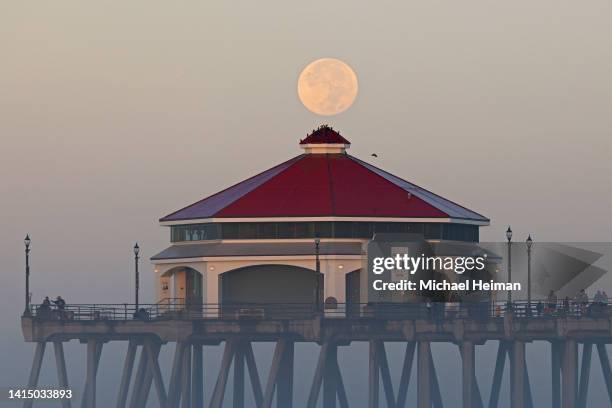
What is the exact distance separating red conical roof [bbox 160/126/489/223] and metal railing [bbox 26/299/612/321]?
15.0 ft

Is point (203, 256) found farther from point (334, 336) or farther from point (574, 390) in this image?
point (574, 390)

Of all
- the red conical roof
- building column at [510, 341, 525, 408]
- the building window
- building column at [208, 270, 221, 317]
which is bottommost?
building column at [510, 341, 525, 408]

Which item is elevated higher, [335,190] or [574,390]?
[335,190]

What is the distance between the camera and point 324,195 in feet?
522

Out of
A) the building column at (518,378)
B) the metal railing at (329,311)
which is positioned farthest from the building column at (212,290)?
the building column at (518,378)

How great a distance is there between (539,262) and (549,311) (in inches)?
193

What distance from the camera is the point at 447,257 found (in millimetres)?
157375

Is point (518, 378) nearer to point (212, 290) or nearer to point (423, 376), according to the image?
point (423, 376)

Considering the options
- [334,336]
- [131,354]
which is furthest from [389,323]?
[131,354]

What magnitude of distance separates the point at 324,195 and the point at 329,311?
6876 mm

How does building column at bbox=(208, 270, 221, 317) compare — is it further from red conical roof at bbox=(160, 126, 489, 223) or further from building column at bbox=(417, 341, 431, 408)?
building column at bbox=(417, 341, 431, 408)

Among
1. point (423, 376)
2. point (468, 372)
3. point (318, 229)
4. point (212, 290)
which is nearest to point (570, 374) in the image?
point (468, 372)

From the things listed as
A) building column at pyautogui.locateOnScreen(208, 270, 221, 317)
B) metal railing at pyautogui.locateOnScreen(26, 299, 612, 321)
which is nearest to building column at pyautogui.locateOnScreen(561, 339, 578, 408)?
metal railing at pyautogui.locateOnScreen(26, 299, 612, 321)

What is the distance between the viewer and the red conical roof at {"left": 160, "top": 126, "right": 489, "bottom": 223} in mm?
157875
